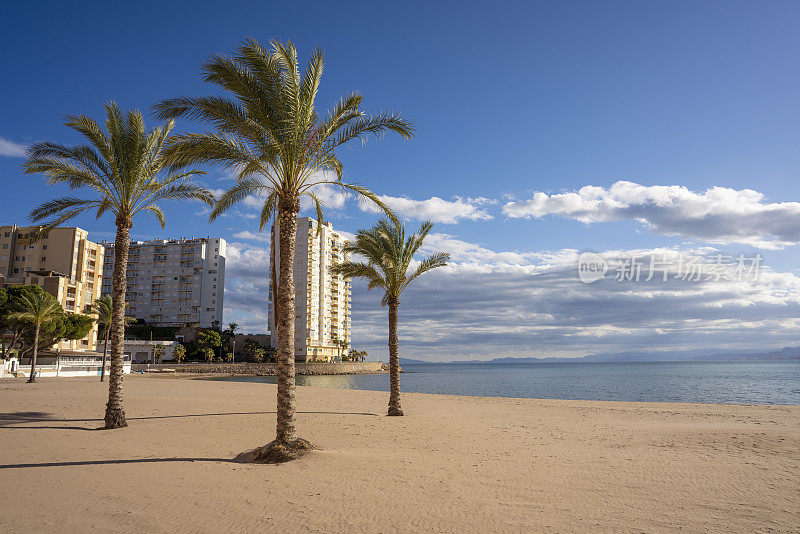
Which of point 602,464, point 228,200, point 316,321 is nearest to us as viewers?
point 602,464

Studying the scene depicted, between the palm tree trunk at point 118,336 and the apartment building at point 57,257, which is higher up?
the apartment building at point 57,257

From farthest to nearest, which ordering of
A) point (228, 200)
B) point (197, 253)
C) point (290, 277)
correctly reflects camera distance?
point (197, 253)
point (228, 200)
point (290, 277)

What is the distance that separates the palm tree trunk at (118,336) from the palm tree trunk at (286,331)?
20.9 ft

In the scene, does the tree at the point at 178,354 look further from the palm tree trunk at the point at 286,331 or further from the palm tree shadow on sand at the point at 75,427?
the palm tree trunk at the point at 286,331

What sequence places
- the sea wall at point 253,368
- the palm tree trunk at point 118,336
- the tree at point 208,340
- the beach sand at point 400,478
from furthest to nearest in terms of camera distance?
the tree at point 208,340 < the sea wall at point 253,368 < the palm tree trunk at point 118,336 < the beach sand at point 400,478

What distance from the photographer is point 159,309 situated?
13738 cm

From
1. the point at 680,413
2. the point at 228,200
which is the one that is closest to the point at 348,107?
the point at 228,200

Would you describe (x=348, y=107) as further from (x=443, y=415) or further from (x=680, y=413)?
(x=680, y=413)

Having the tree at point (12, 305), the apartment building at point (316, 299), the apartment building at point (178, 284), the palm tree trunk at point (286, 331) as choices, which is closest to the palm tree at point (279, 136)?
the palm tree trunk at point (286, 331)

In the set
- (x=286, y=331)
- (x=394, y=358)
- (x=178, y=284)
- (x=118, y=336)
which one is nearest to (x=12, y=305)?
(x=118, y=336)

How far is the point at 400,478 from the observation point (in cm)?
895

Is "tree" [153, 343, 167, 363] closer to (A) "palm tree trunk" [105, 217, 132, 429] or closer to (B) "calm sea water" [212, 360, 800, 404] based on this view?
(B) "calm sea water" [212, 360, 800, 404]

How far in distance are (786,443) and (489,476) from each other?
9781 millimetres

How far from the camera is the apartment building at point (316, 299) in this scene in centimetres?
11769
